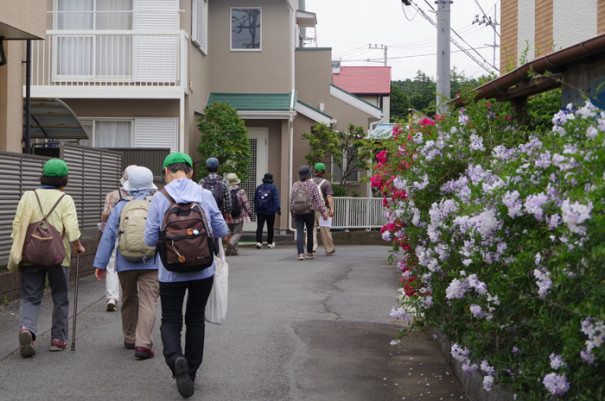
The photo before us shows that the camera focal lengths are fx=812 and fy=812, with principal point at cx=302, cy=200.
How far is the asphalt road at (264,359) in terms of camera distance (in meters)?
6.23

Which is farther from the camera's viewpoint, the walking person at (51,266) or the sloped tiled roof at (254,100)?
the sloped tiled roof at (254,100)

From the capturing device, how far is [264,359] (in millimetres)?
7340

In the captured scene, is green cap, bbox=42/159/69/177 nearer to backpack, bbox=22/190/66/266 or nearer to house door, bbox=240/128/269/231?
backpack, bbox=22/190/66/266

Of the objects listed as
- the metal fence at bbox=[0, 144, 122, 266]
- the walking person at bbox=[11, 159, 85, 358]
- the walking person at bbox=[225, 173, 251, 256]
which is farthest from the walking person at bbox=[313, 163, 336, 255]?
the walking person at bbox=[11, 159, 85, 358]

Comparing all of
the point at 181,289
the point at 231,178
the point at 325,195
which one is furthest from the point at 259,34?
the point at 181,289

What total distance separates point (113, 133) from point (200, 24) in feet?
13.7

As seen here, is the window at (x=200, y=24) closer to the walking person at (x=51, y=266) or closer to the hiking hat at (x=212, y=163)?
the hiking hat at (x=212, y=163)

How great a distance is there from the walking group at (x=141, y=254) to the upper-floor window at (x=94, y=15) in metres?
12.1

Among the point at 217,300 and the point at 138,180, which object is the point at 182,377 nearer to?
the point at 217,300

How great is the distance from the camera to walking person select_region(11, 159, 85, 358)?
737cm

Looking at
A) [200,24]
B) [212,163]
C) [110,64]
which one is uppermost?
[200,24]

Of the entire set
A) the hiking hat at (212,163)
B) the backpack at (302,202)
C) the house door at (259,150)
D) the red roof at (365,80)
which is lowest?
the backpack at (302,202)

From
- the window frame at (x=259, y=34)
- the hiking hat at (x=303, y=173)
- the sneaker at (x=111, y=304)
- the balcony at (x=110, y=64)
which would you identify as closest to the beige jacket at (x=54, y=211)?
the sneaker at (x=111, y=304)

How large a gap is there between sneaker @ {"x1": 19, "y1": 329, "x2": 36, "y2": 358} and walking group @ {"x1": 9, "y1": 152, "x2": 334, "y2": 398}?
1 cm
